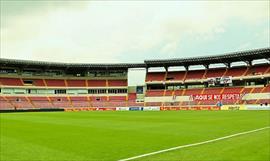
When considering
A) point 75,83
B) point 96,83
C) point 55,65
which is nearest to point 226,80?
point 96,83

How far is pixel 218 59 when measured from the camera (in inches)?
3344

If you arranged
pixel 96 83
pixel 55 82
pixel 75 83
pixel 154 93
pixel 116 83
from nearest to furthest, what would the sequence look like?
1. pixel 154 93
2. pixel 55 82
3. pixel 75 83
4. pixel 96 83
5. pixel 116 83

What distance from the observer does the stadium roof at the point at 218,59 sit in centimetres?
7581

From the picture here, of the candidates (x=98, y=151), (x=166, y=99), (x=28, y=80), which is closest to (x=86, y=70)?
(x=28, y=80)

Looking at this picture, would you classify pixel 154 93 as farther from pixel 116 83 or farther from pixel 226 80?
pixel 226 80

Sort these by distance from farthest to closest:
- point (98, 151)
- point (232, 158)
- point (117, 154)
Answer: point (98, 151), point (117, 154), point (232, 158)

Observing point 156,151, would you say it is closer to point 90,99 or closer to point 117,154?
point 117,154

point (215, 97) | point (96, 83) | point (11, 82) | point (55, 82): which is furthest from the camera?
point (96, 83)

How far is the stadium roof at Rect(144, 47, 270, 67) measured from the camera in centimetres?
7581

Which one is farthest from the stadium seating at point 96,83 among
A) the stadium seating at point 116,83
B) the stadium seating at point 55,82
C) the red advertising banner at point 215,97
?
the red advertising banner at point 215,97

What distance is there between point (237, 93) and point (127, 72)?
38132mm

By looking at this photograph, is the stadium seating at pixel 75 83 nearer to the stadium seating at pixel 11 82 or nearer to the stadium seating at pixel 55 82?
the stadium seating at pixel 55 82

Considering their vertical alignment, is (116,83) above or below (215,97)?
above

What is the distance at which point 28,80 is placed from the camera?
93.9 meters
